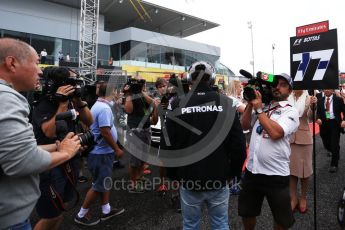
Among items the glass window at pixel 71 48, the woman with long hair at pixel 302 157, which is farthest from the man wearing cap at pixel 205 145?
the glass window at pixel 71 48

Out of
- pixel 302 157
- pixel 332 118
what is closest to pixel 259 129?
pixel 302 157

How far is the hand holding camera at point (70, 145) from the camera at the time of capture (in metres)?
1.74

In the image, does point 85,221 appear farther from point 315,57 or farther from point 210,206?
point 315,57

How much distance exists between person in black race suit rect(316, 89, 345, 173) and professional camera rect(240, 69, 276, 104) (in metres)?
3.84

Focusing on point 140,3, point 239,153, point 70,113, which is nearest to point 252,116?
point 239,153

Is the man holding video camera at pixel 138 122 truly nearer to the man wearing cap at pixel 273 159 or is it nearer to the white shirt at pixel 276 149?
the man wearing cap at pixel 273 159

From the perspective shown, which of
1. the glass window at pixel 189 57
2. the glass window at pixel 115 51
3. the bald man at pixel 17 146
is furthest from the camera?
the glass window at pixel 189 57

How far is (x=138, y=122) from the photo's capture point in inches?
192

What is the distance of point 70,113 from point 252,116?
1970 mm

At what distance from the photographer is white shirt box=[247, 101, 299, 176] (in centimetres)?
265

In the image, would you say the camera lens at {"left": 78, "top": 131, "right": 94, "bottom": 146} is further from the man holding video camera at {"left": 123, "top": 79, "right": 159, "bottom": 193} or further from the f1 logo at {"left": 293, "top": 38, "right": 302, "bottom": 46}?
the f1 logo at {"left": 293, "top": 38, "right": 302, "bottom": 46}

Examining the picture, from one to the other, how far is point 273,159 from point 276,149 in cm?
10

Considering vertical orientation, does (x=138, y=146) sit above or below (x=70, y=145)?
below

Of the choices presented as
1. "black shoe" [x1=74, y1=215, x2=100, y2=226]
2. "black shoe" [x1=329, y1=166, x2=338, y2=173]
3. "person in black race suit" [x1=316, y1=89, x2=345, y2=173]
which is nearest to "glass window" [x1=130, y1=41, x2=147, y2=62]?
"person in black race suit" [x1=316, y1=89, x2=345, y2=173]
